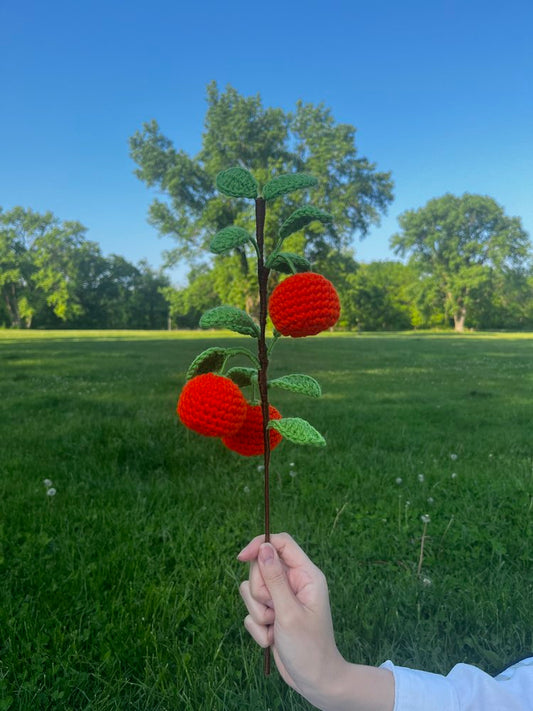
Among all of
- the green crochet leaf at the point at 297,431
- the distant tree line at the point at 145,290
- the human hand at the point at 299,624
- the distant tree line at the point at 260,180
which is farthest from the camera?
the distant tree line at the point at 145,290

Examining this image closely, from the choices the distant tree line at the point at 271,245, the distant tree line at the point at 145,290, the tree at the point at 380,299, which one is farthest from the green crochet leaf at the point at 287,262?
the distant tree line at the point at 145,290

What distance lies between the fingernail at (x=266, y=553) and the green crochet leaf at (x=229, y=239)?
47 cm

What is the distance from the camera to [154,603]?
5.62ft

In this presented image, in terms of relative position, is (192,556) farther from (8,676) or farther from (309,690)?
(309,690)

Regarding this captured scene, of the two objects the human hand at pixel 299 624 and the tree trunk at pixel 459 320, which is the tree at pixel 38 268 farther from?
the human hand at pixel 299 624

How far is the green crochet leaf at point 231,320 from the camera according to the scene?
0.64 m

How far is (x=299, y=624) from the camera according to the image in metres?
0.72

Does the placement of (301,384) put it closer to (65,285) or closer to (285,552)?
(285,552)

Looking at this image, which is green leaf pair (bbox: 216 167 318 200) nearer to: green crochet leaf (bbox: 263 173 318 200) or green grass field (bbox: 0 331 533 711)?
green crochet leaf (bbox: 263 173 318 200)

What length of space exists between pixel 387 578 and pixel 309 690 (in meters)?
1.34

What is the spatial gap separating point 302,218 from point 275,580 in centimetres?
55

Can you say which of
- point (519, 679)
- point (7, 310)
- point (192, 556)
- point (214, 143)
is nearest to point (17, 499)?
point (192, 556)

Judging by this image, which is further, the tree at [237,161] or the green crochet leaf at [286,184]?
the tree at [237,161]

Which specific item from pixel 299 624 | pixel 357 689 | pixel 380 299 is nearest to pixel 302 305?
pixel 299 624
